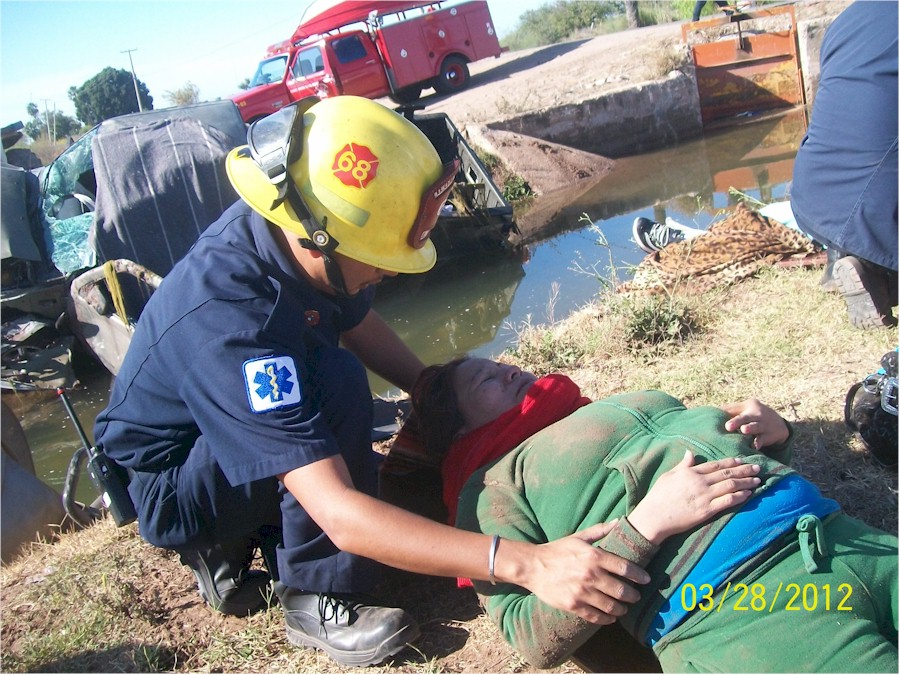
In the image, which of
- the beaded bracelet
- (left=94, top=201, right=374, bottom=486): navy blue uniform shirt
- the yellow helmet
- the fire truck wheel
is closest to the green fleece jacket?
the beaded bracelet

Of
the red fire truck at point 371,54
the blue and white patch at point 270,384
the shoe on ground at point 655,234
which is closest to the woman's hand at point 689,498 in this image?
the blue and white patch at point 270,384

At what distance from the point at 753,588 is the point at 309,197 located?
1662 mm

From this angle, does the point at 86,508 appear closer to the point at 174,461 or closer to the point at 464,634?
the point at 174,461

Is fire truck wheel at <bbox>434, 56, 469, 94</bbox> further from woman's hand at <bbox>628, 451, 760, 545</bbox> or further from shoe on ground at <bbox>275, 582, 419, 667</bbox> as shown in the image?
woman's hand at <bbox>628, 451, 760, 545</bbox>

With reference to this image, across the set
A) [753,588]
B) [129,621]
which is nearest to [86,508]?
[129,621]

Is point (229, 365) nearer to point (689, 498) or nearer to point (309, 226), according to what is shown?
point (309, 226)

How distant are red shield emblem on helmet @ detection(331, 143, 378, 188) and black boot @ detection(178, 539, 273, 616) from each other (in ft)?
4.67

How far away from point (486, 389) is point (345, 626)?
0.93m

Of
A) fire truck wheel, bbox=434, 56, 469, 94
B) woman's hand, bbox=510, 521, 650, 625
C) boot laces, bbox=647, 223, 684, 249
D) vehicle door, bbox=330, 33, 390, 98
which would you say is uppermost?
vehicle door, bbox=330, 33, 390, 98

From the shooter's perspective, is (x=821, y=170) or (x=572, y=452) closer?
(x=572, y=452)

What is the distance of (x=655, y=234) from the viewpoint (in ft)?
22.4

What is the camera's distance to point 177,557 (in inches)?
133

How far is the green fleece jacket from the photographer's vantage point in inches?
80.7
